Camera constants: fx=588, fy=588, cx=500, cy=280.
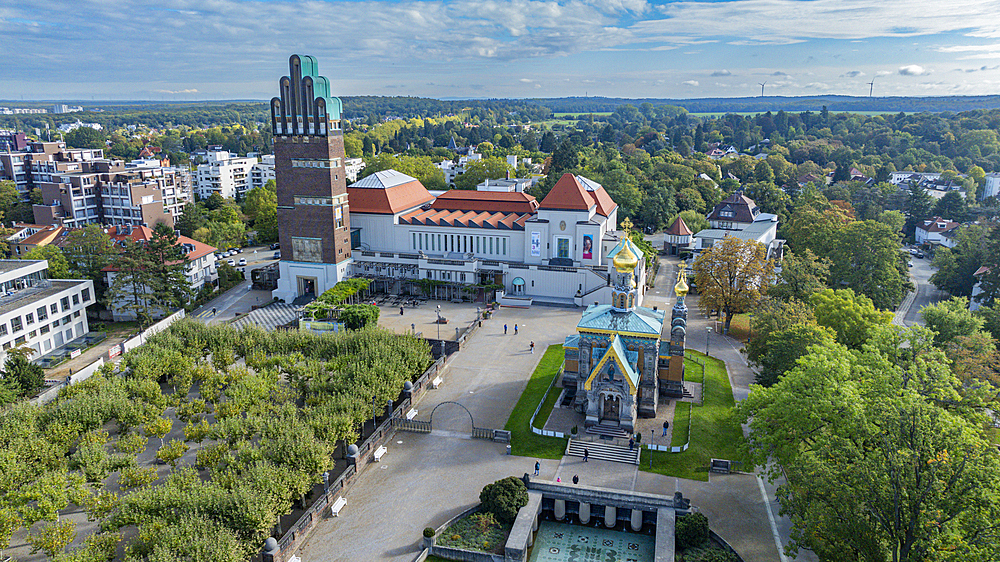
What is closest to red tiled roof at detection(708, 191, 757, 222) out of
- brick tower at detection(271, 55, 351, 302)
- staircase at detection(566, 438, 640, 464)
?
brick tower at detection(271, 55, 351, 302)

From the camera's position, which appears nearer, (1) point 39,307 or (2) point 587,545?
(2) point 587,545

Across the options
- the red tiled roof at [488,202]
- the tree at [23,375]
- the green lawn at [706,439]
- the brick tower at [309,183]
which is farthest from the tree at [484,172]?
the tree at [23,375]

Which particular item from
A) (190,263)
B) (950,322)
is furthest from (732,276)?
(190,263)

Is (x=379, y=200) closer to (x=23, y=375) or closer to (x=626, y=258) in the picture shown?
(x=23, y=375)

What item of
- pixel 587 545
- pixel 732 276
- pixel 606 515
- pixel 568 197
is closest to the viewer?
pixel 587 545

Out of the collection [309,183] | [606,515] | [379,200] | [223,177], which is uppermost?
[309,183]

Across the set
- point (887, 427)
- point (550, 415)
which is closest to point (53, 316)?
point (550, 415)
